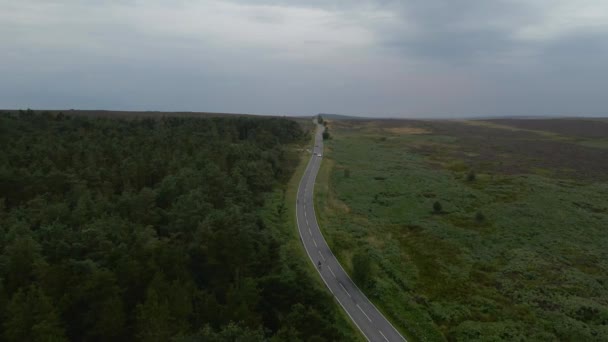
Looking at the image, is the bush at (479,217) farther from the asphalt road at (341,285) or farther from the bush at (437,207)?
the asphalt road at (341,285)

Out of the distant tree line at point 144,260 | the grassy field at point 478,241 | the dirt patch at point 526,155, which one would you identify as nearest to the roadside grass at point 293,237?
the distant tree line at point 144,260

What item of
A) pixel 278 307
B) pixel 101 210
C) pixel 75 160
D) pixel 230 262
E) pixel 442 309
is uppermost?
pixel 75 160

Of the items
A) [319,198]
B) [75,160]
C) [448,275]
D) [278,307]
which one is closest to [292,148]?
[319,198]

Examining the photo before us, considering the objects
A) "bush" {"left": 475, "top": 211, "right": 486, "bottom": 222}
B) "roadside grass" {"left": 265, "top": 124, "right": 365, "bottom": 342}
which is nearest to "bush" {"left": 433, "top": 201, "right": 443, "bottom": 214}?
"bush" {"left": 475, "top": 211, "right": 486, "bottom": 222}

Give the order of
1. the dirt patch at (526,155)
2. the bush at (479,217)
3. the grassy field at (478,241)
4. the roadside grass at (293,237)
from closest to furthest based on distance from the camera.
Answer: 1. the roadside grass at (293,237)
2. the grassy field at (478,241)
3. the bush at (479,217)
4. the dirt patch at (526,155)

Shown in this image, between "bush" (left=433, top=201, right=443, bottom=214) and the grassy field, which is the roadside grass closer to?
the grassy field

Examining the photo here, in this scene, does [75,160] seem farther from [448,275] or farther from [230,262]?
[448,275]
